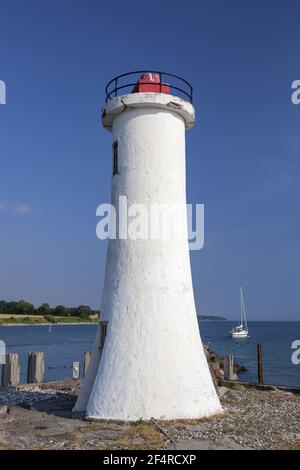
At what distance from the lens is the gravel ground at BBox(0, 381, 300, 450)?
8.59 metres

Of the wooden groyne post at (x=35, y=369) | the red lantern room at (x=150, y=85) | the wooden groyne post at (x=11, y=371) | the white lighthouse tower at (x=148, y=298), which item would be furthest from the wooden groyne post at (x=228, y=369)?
the red lantern room at (x=150, y=85)

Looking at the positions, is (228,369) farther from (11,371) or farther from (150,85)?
(150,85)

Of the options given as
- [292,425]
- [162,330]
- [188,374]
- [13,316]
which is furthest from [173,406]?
[13,316]

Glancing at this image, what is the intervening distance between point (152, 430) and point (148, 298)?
2.74 metres

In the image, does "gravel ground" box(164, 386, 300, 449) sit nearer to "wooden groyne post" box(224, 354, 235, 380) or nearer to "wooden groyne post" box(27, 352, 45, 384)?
"wooden groyne post" box(224, 354, 235, 380)

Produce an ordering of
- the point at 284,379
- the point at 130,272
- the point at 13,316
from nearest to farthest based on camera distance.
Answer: the point at 130,272
the point at 284,379
the point at 13,316

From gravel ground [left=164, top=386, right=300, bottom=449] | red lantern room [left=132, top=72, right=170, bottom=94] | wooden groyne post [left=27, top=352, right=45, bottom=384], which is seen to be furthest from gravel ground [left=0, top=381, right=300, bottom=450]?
red lantern room [left=132, top=72, right=170, bottom=94]

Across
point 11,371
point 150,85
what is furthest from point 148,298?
point 11,371

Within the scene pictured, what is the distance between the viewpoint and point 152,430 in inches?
372

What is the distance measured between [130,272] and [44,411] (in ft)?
12.9

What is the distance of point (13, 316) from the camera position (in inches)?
5546

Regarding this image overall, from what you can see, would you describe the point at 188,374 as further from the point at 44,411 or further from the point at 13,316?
the point at 13,316

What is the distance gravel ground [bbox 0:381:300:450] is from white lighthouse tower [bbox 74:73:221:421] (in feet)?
1.63

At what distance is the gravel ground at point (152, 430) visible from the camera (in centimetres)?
859
